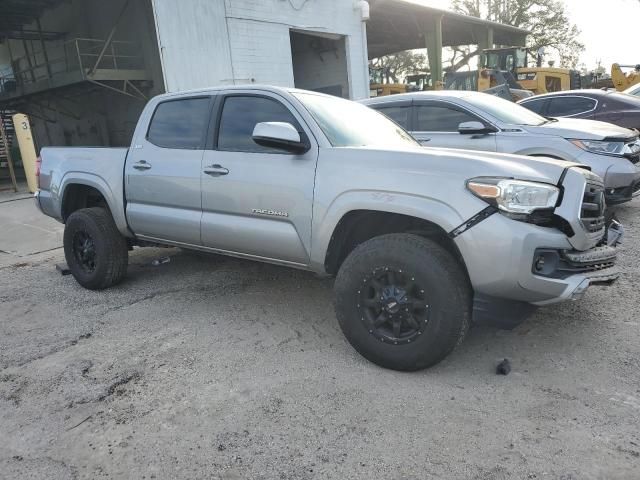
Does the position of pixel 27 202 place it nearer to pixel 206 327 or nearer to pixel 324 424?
pixel 206 327

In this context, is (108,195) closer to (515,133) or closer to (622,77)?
(515,133)

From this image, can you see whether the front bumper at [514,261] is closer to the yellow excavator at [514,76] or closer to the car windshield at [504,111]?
the car windshield at [504,111]

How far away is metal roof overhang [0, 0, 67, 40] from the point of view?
14.1 m

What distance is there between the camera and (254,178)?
381 centimetres

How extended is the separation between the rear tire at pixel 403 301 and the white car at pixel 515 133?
12.3ft

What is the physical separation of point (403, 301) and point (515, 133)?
432 cm

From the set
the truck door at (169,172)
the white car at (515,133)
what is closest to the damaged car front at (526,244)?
the truck door at (169,172)

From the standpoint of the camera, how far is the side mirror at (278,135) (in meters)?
3.47

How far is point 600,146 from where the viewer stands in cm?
643

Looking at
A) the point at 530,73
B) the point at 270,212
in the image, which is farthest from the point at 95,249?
the point at 530,73

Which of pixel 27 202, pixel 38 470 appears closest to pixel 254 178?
pixel 38 470

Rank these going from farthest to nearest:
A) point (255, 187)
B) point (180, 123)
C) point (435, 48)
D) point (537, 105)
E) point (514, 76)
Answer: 1. point (435, 48)
2. point (514, 76)
3. point (537, 105)
4. point (180, 123)
5. point (255, 187)

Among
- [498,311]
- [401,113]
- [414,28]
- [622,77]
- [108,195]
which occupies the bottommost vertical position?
[498,311]

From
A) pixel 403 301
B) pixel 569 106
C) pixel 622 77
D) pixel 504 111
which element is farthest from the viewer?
pixel 622 77
